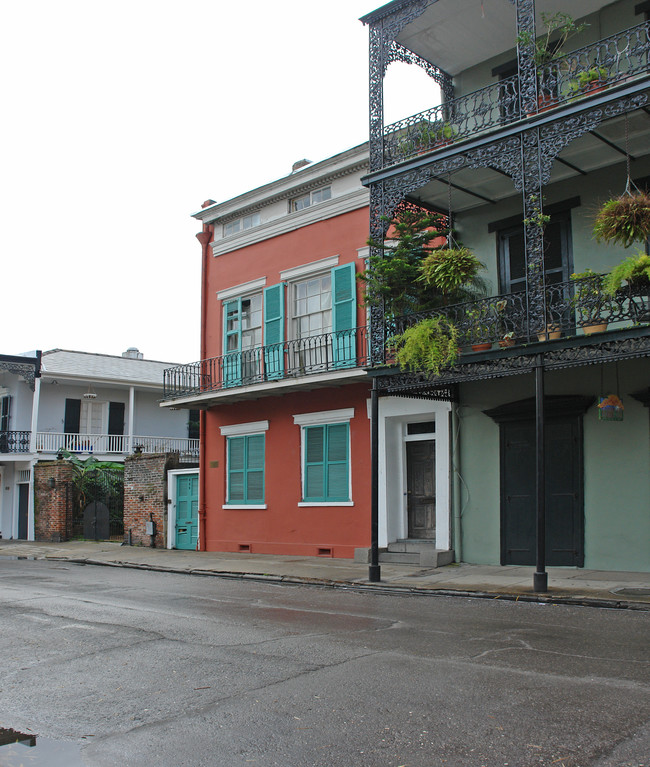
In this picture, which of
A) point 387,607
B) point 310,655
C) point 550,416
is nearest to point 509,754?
point 310,655

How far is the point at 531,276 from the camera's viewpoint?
35.3 ft

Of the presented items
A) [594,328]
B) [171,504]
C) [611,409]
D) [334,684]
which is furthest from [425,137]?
[171,504]

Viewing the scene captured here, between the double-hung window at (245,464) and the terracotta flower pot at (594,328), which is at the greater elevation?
the terracotta flower pot at (594,328)

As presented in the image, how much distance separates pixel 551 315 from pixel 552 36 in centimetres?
541

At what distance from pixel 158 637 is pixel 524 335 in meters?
6.84

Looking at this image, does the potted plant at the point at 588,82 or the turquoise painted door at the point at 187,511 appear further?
the turquoise painted door at the point at 187,511

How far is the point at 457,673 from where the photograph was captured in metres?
5.60

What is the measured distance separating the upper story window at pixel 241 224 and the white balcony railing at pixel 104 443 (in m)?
10.1

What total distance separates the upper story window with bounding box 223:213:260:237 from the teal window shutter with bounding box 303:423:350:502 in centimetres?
546

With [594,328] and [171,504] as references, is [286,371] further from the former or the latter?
[594,328]

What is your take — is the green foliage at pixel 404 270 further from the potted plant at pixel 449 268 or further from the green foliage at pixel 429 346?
the green foliage at pixel 429 346

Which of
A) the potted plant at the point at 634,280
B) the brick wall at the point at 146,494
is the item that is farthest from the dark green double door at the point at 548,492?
the brick wall at the point at 146,494

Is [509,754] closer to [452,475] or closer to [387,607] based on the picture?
[387,607]

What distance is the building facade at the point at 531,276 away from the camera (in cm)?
1066
